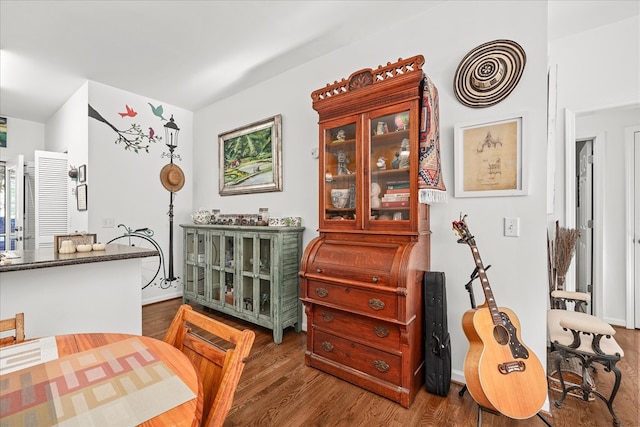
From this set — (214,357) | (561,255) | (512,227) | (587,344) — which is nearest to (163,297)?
(214,357)

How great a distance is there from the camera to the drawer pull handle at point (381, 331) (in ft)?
6.30

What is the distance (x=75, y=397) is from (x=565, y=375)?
301 centimetres

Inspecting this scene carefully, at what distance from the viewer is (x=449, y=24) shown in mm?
2158

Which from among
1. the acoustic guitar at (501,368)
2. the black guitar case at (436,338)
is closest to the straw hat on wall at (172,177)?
A: the black guitar case at (436,338)

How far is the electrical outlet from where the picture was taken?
191cm

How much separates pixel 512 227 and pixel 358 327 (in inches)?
48.9

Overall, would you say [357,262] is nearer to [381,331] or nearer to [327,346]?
[381,331]

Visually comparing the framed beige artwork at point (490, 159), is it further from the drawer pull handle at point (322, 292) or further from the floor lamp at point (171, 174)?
the floor lamp at point (171, 174)

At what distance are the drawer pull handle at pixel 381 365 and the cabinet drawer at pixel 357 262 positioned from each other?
0.53 metres

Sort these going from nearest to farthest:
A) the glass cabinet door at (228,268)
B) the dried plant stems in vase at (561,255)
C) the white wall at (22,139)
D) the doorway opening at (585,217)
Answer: the dried plant stems in vase at (561,255) → the doorway opening at (585,217) → the glass cabinet door at (228,268) → the white wall at (22,139)

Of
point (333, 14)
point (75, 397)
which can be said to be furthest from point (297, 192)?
Answer: point (75, 397)

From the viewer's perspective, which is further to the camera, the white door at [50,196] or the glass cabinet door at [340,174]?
the white door at [50,196]

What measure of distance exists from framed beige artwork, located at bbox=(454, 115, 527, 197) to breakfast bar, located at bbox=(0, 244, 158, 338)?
7.70 feet

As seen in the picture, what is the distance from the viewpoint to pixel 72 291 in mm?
1862
